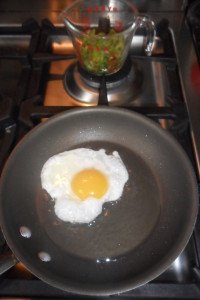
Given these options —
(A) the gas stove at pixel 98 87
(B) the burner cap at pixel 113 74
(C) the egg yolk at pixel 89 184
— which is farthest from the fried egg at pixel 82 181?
(B) the burner cap at pixel 113 74

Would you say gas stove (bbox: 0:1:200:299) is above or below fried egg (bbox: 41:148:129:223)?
above

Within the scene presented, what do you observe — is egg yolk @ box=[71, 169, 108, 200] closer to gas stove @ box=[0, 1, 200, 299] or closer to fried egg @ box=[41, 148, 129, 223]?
Answer: fried egg @ box=[41, 148, 129, 223]

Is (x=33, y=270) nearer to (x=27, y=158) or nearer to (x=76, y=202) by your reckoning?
(x=76, y=202)

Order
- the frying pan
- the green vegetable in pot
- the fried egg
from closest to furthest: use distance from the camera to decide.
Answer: the frying pan → the fried egg → the green vegetable in pot

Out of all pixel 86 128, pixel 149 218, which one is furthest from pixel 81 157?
pixel 149 218

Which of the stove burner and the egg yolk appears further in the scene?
the stove burner

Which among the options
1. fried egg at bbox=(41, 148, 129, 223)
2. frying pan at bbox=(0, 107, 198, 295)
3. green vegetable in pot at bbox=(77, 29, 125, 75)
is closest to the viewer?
frying pan at bbox=(0, 107, 198, 295)

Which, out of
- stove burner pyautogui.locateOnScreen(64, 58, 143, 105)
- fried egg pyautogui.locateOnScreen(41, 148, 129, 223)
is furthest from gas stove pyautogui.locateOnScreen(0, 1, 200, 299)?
fried egg pyautogui.locateOnScreen(41, 148, 129, 223)
